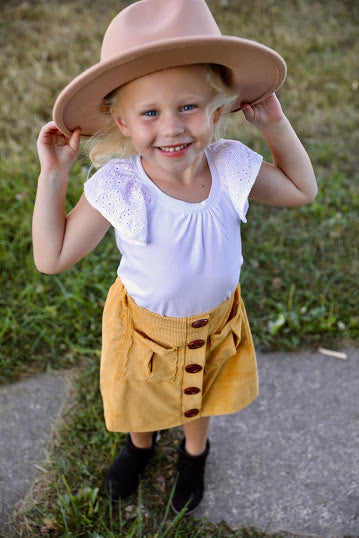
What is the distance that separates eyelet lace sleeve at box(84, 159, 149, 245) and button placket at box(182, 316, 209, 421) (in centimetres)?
31

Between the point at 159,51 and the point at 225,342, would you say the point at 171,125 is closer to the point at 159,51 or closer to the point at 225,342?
the point at 159,51

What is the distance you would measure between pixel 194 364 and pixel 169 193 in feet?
1.64

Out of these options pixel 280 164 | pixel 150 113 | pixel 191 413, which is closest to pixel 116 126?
pixel 150 113

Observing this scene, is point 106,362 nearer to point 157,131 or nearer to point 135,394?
point 135,394

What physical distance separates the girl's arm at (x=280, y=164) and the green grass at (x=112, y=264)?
3.48ft

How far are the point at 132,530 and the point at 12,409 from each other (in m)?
0.74

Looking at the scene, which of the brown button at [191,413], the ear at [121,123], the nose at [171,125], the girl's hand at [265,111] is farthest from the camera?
the brown button at [191,413]

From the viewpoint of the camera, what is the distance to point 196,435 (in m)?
1.95

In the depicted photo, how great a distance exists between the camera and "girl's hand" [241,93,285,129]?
4.92 ft

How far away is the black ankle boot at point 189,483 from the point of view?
1.98 m

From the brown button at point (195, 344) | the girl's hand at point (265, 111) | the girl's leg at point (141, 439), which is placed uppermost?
the girl's hand at point (265, 111)

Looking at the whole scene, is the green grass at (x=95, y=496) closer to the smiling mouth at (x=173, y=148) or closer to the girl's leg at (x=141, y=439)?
the girl's leg at (x=141, y=439)

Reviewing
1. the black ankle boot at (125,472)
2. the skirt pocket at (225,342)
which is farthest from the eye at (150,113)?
the black ankle boot at (125,472)

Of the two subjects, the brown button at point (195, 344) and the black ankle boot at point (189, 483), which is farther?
the black ankle boot at point (189, 483)
